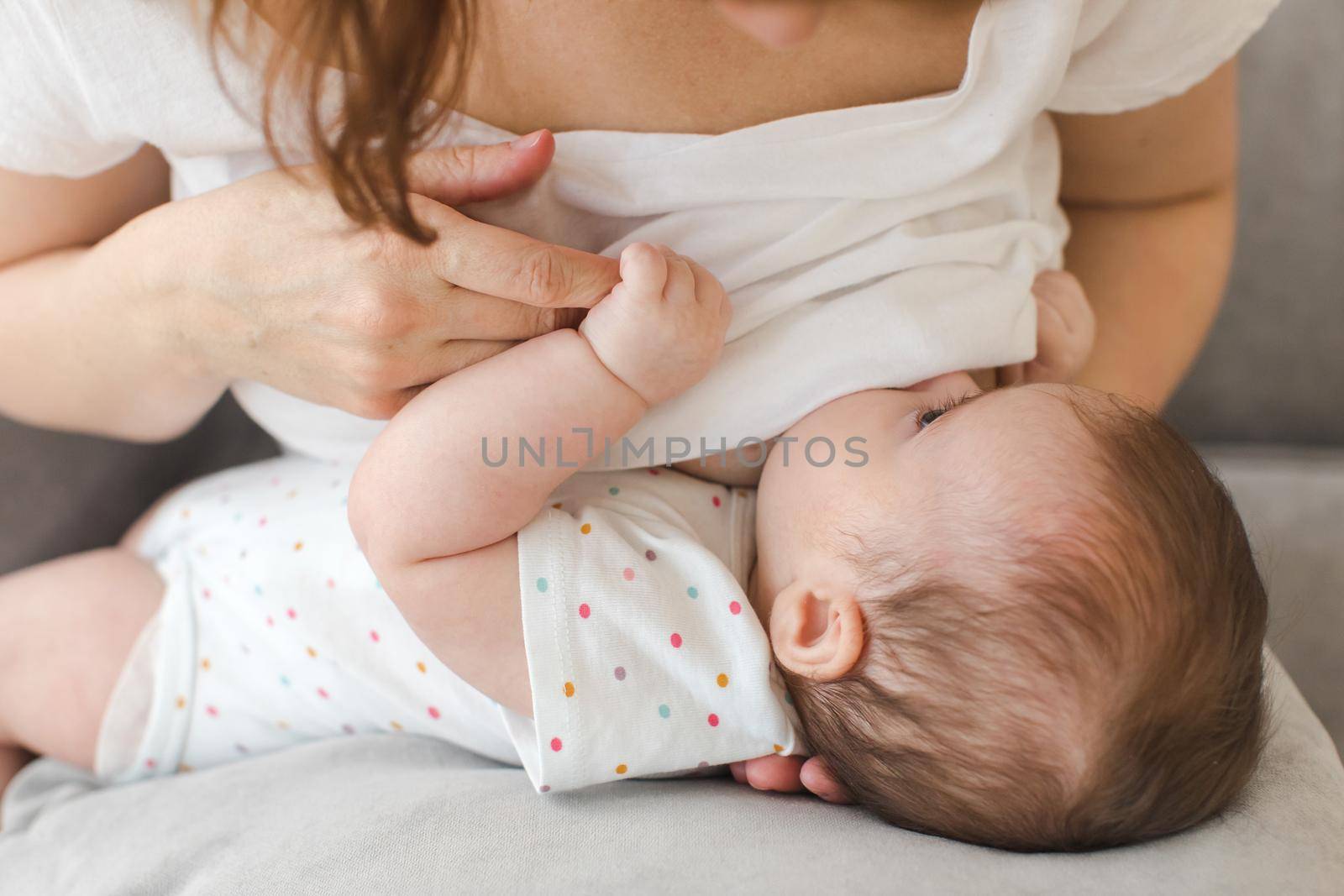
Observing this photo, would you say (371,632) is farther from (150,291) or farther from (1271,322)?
(1271,322)

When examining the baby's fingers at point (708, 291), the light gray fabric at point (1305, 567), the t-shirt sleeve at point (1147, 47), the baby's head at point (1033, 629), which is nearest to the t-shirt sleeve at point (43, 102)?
the baby's fingers at point (708, 291)

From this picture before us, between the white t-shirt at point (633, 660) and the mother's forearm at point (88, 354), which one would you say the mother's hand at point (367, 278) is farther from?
the white t-shirt at point (633, 660)

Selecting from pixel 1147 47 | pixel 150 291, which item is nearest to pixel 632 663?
pixel 150 291

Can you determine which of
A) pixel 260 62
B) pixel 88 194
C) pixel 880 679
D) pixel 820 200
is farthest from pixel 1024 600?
pixel 88 194

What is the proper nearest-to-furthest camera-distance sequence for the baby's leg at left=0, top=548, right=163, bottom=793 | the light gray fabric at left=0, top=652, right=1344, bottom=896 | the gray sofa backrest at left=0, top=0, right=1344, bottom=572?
1. the light gray fabric at left=0, top=652, right=1344, bottom=896
2. the baby's leg at left=0, top=548, right=163, bottom=793
3. the gray sofa backrest at left=0, top=0, right=1344, bottom=572

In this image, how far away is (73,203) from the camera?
0.97 m

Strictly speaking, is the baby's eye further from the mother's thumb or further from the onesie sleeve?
the mother's thumb

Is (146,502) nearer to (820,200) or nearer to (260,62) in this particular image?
(260,62)

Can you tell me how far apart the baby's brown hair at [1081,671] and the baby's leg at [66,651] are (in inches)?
30.9

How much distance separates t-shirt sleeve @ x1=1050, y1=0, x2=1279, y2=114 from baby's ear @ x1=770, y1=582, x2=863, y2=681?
57 centimetres

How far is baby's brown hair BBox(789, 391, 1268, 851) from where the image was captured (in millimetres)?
712

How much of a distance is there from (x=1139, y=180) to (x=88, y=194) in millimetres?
1167

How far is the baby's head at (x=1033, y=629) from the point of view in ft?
2.34

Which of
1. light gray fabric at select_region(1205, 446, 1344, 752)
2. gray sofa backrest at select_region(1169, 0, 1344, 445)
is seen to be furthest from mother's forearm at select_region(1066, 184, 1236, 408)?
gray sofa backrest at select_region(1169, 0, 1344, 445)
